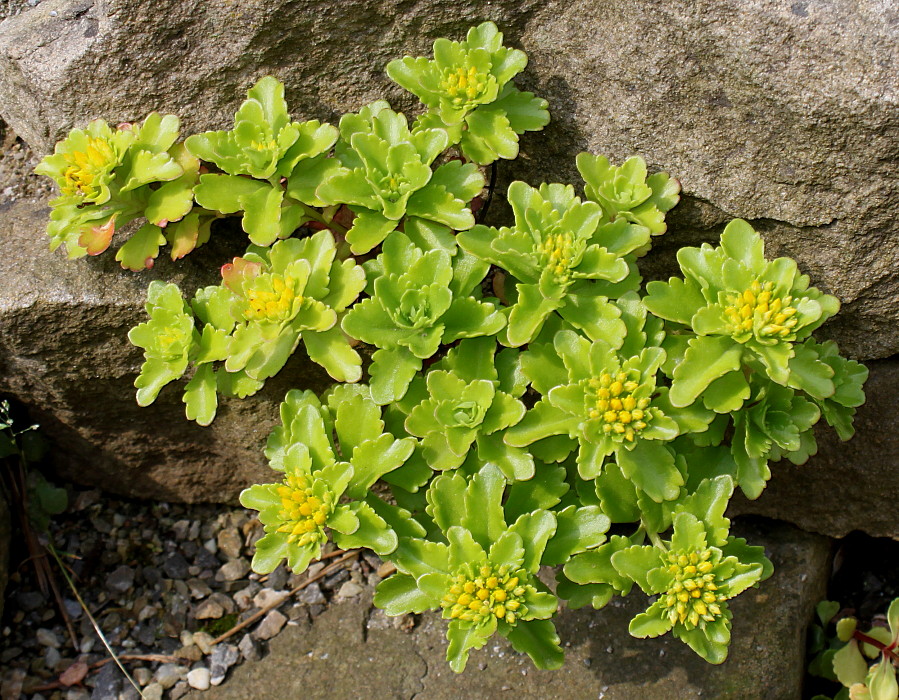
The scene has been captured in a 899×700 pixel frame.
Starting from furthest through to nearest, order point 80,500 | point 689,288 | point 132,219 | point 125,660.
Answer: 1. point 80,500
2. point 125,660
3. point 132,219
4. point 689,288

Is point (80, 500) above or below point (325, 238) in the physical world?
below

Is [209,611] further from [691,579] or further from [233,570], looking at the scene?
[691,579]

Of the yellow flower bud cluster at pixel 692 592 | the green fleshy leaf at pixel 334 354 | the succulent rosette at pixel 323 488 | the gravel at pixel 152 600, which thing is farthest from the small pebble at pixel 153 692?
the yellow flower bud cluster at pixel 692 592

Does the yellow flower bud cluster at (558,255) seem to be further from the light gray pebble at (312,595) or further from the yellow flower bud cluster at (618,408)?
the light gray pebble at (312,595)

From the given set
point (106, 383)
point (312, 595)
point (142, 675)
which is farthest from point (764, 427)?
point (142, 675)

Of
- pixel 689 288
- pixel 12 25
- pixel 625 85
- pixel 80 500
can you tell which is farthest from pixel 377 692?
pixel 12 25

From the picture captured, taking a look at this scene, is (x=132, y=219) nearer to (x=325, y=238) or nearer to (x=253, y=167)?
(x=253, y=167)
